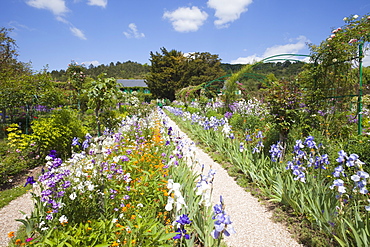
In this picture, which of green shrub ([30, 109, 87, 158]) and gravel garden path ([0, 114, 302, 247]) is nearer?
gravel garden path ([0, 114, 302, 247])

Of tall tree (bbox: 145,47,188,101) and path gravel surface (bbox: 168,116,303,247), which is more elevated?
tall tree (bbox: 145,47,188,101)

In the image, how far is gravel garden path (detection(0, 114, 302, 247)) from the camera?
2.32 m

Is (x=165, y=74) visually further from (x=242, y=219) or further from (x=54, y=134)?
(x=242, y=219)

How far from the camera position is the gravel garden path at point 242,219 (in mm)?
2322

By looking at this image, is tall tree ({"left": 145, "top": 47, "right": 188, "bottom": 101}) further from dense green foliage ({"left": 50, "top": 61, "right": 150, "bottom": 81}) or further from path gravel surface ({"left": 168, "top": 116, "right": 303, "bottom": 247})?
dense green foliage ({"left": 50, "top": 61, "right": 150, "bottom": 81})

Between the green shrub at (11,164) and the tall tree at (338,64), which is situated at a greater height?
the tall tree at (338,64)

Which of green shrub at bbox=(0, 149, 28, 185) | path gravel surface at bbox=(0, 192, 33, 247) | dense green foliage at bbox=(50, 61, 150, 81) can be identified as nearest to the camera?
path gravel surface at bbox=(0, 192, 33, 247)

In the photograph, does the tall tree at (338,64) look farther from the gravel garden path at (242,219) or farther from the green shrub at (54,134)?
the green shrub at (54,134)

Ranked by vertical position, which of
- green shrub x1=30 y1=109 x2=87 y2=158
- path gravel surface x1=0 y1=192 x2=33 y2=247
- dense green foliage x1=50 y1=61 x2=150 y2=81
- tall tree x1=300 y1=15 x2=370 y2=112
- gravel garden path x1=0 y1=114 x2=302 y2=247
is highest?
dense green foliage x1=50 y1=61 x2=150 y2=81

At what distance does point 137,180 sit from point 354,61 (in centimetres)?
561

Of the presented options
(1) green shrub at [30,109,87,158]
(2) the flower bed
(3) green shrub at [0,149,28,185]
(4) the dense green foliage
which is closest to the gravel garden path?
(2) the flower bed

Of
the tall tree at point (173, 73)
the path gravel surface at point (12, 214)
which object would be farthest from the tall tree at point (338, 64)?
the tall tree at point (173, 73)

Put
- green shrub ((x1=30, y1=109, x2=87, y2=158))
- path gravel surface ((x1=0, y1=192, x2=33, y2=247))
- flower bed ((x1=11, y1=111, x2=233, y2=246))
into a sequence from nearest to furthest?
flower bed ((x1=11, y1=111, x2=233, y2=246))
path gravel surface ((x1=0, y1=192, x2=33, y2=247))
green shrub ((x1=30, y1=109, x2=87, y2=158))

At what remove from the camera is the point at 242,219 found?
274cm
